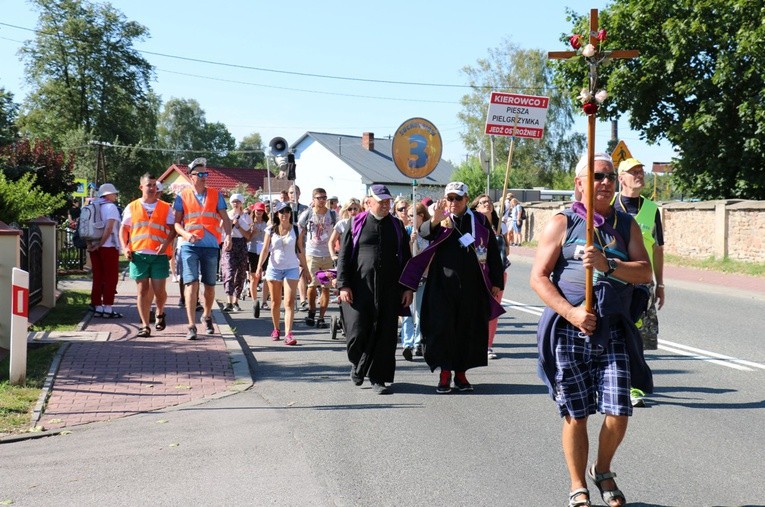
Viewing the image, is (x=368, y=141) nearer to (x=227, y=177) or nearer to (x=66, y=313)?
(x=227, y=177)

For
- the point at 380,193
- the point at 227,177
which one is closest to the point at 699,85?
the point at 380,193

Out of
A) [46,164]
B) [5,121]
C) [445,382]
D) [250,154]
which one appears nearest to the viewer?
[445,382]

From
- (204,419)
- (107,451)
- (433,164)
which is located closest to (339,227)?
(433,164)

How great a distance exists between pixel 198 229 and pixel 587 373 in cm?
721

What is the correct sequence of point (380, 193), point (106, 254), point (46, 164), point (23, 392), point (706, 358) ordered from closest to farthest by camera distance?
point (23, 392), point (380, 193), point (706, 358), point (106, 254), point (46, 164)

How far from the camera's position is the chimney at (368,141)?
7438 cm

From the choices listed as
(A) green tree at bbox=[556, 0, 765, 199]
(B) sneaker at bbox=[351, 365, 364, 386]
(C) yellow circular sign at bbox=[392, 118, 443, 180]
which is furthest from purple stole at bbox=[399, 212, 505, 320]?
(A) green tree at bbox=[556, 0, 765, 199]

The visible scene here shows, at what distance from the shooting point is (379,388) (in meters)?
8.54

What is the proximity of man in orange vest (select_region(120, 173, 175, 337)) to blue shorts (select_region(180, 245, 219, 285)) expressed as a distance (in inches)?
15.3

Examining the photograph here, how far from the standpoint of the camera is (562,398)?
16.7 feet

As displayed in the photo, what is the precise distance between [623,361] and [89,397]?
478 centimetres

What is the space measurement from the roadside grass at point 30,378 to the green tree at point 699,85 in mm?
21330

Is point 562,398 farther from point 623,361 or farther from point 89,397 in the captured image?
point 89,397

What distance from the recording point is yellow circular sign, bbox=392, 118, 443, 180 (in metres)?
11.2
